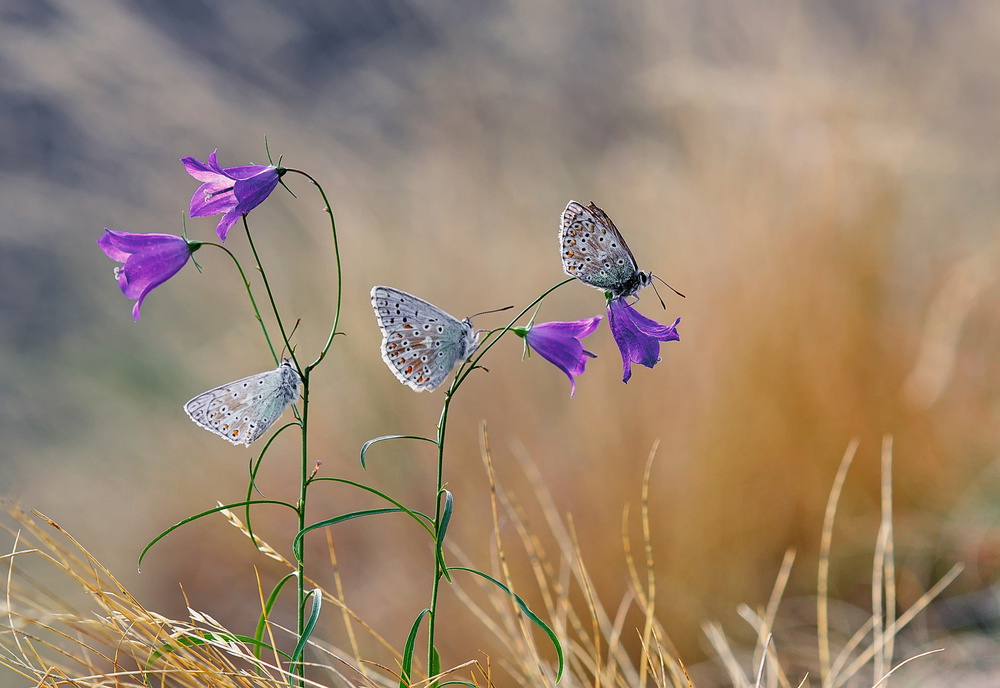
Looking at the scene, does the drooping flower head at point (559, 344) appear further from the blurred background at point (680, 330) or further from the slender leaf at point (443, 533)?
the blurred background at point (680, 330)

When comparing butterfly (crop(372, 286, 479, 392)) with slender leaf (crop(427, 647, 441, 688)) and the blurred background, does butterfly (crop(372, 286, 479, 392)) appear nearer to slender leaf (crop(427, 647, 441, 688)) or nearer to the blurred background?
slender leaf (crop(427, 647, 441, 688))

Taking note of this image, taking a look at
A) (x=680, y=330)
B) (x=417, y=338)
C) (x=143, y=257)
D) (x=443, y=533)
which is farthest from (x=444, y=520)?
(x=680, y=330)

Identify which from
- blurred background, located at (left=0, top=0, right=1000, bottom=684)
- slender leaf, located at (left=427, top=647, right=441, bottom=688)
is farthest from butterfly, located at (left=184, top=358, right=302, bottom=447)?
blurred background, located at (left=0, top=0, right=1000, bottom=684)

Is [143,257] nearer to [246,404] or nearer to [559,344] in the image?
[246,404]

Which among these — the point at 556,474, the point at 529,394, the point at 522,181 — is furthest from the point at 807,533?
the point at 522,181

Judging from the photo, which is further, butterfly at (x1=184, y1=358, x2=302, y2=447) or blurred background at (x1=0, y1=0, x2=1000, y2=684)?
blurred background at (x1=0, y1=0, x2=1000, y2=684)
